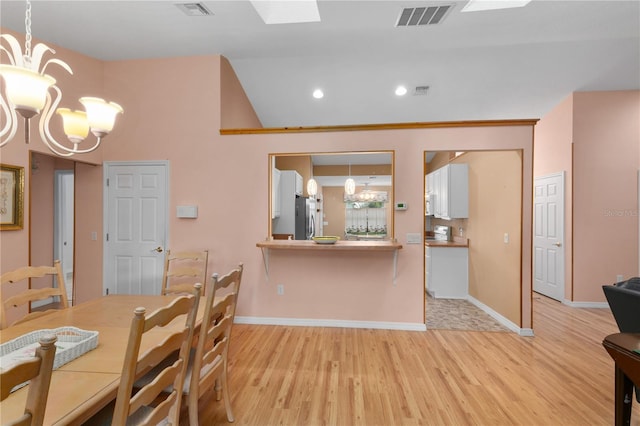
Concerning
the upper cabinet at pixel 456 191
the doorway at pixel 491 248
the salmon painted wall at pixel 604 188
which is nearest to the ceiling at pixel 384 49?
the salmon painted wall at pixel 604 188

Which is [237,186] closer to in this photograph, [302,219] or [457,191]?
[302,219]

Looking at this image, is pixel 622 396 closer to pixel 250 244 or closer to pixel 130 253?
pixel 250 244

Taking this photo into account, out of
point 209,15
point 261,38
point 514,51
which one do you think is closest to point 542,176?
point 514,51

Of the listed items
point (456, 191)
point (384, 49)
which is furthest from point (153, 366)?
point (456, 191)

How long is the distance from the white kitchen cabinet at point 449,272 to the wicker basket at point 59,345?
14.6 ft

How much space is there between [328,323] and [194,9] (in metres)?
3.64

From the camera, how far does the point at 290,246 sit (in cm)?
328

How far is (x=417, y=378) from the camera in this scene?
8.06 ft

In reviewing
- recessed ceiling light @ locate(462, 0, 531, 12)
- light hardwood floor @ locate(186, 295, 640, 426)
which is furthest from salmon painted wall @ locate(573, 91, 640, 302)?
recessed ceiling light @ locate(462, 0, 531, 12)

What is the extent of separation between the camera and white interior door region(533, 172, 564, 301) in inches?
179

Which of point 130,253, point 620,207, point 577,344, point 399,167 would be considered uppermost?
point 399,167

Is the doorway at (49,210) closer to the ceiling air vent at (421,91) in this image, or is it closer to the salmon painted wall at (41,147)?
the salmon painted wall at (41,147)

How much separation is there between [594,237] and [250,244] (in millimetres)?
4948

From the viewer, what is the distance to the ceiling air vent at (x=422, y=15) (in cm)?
285
